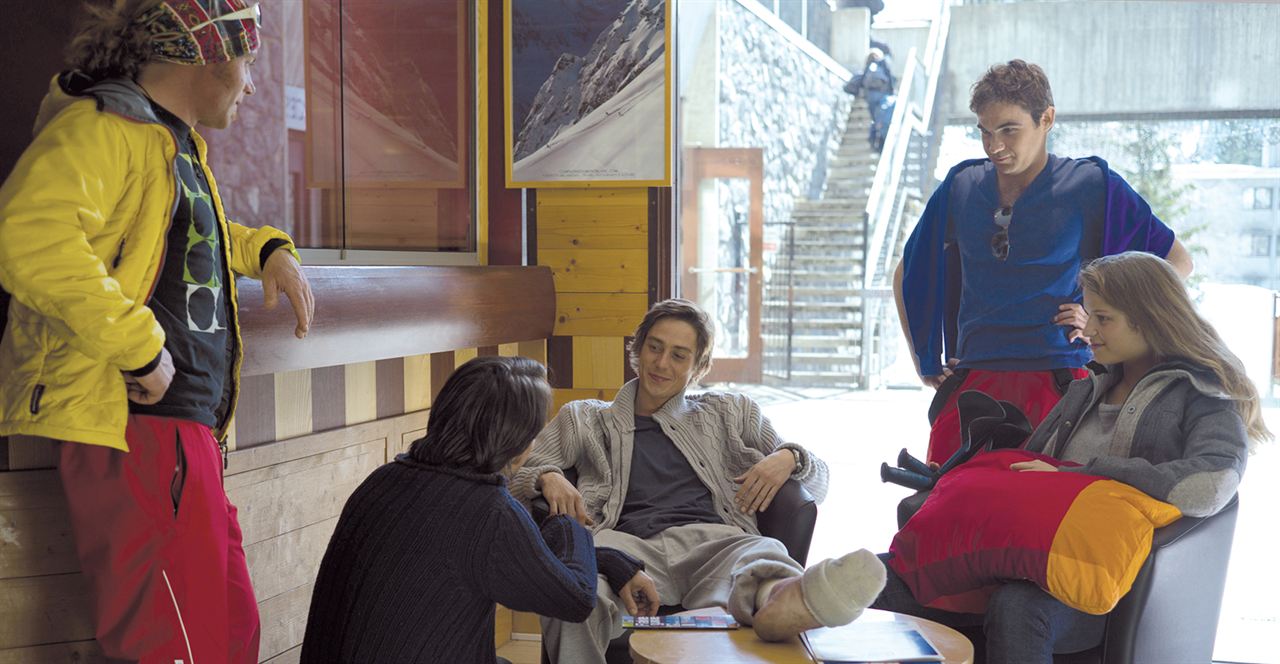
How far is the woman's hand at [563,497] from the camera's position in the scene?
113 inches

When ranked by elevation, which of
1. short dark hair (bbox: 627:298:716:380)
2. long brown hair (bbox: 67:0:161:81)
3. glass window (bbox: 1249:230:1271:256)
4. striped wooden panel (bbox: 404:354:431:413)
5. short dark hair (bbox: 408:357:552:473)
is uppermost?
long brown hair (bbox: 67:0:161:81)

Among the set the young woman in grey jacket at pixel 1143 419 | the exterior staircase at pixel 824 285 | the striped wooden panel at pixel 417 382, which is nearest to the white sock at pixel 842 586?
the young woman in grey jacket at pixel 1143 419

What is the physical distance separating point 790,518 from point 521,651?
1.42 metres

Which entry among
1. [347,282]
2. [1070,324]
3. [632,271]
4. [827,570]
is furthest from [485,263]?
[827,570]

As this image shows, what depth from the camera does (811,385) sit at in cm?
460

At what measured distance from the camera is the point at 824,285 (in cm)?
450

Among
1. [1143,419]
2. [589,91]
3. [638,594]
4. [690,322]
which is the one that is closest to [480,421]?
[638,594]

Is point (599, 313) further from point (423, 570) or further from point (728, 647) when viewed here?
point (423, 570)

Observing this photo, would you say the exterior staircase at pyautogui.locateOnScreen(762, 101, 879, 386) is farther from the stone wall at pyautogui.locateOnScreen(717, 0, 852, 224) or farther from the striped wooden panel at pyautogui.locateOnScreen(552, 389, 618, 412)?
the striped wooden panel at pyautogui.locateOnScreen(552, 389, 618, 412)

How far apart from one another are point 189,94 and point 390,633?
94 centimetres

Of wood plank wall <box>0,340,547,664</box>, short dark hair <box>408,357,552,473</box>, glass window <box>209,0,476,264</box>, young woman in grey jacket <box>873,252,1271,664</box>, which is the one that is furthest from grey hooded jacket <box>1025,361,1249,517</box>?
glass window <box>209,0,476,264</box>

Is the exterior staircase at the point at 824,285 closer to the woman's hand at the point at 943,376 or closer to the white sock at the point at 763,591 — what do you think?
the woman's hand at the point at 943,376

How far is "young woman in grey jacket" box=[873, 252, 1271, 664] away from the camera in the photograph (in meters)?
2.44

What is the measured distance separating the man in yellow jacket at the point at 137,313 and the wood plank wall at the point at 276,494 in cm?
32
